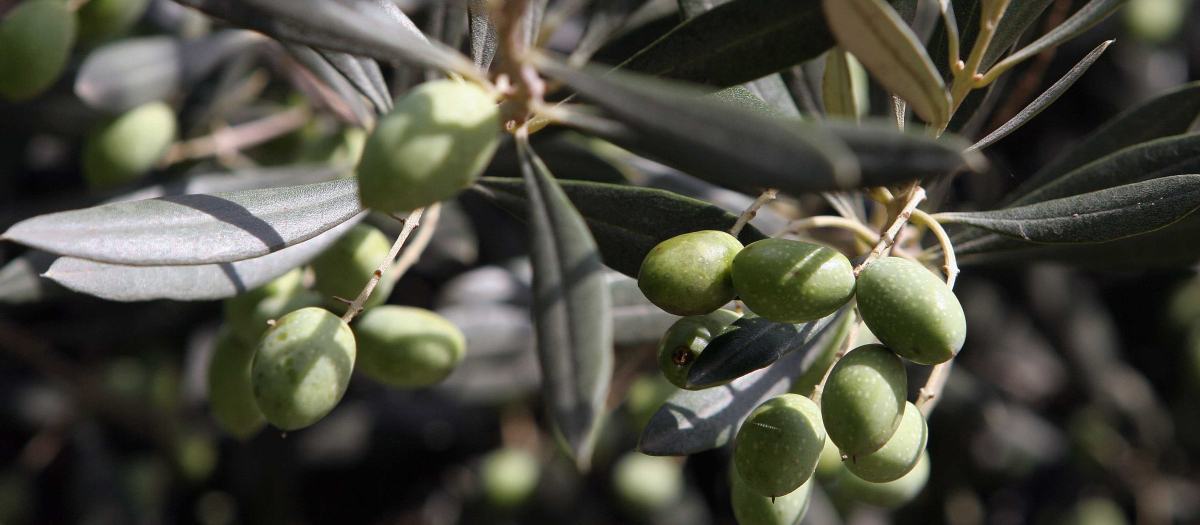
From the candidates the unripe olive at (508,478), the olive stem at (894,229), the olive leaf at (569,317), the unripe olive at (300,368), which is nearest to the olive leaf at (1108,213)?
the olive stem at (894,229)

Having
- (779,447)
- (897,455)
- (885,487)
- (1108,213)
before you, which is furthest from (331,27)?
(885,487)

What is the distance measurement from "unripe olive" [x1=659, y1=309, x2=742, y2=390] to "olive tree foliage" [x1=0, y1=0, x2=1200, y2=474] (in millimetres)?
39

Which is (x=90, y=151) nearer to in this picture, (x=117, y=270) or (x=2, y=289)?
(x=2, y=289)

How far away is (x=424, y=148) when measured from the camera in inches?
23.8

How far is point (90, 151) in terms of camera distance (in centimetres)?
145

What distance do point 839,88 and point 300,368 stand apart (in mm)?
723

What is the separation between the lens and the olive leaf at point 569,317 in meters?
0.60

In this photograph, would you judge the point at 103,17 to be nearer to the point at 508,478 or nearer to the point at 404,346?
the point at 404,346

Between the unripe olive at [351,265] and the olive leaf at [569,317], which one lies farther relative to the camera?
the unripe olive at [351,265]

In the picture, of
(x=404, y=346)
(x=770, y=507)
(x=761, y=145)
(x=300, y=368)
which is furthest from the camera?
(x=404, y=346)

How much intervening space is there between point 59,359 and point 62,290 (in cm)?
115

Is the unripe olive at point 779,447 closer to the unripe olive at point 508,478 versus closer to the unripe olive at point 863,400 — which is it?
the unripe olive at point 863,400

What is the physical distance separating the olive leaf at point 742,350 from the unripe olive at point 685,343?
3cm

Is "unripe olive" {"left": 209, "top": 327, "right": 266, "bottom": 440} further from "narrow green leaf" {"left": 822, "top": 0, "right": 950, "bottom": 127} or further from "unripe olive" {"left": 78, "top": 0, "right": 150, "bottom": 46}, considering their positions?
"narrow green leaf" {"left": 822, "top": 0, "right": 950, "bottom": 127}
